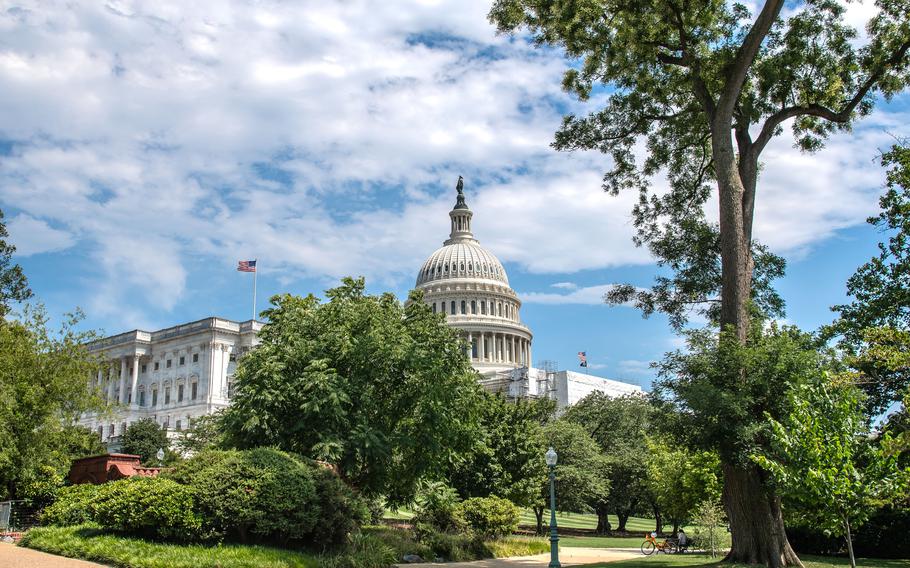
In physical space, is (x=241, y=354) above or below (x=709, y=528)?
above

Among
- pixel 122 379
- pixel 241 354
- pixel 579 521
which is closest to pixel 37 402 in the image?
pixel 579 521

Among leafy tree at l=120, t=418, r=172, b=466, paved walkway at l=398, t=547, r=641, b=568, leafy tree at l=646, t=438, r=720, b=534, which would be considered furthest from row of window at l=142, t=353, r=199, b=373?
paved walkway at l=398, t=547, r=641, b=568

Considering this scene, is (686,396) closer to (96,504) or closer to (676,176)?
(676,176)

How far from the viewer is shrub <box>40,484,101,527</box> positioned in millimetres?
21266

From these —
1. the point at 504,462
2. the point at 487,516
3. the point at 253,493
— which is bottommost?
the point at 487,516

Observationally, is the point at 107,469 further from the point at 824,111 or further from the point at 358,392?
the point at 824,111

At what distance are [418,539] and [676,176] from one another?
16.3m

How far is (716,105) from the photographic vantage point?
24.4 metres

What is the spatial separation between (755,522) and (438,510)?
44.8 feet

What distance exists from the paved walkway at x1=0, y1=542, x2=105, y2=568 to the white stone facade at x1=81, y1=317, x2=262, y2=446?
253ft

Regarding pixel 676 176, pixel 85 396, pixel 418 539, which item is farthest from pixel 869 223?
pixel 85 396

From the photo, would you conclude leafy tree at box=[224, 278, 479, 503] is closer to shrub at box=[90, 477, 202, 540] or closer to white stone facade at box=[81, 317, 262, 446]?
shrub at box=[90, 477, 202, 540]

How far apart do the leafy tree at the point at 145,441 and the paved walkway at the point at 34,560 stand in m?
47.8

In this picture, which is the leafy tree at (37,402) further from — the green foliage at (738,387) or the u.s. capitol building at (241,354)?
the u.s. capitol building at (241,354)
